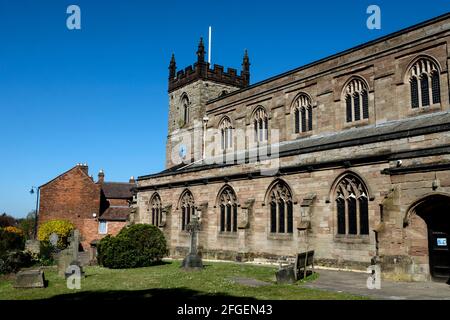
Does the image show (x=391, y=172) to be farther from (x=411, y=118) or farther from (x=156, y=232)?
(x=156, y=232)

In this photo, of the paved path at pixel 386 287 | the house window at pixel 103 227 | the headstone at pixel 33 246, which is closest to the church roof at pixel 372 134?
the paved path at pixel 386 287

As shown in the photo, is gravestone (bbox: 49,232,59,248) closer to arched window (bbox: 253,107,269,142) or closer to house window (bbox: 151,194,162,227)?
house window (bbox: 151,194,162,227)

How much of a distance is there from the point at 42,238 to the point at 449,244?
33.5m

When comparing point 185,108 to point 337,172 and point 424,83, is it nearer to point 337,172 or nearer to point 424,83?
point 424,83

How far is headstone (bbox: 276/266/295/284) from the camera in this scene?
14.1m

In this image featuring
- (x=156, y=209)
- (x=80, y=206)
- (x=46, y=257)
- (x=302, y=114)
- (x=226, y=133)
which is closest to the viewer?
(x=46, y=257)

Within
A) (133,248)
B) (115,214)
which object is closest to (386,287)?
(133,248)

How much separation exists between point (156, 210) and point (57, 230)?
11428 mm

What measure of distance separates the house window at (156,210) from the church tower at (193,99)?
611 centimetres

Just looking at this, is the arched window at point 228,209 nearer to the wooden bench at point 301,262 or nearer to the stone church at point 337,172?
the stone church at point 337,172

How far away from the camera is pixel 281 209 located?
21.8 meters

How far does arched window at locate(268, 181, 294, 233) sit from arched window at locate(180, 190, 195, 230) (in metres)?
7.44

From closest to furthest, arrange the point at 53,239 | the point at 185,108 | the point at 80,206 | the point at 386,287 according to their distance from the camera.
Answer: the point at 386,287 → the point at 53,239 → the point at 185,108 → the point at 80,206

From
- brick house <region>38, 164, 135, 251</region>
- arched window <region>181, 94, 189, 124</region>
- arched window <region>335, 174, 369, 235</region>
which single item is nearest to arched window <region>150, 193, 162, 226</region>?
arched window <region>181, 94, 189, 124</region>
